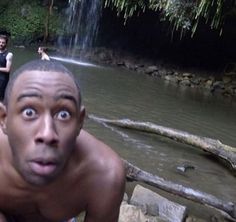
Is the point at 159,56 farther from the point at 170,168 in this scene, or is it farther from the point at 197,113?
the point at 170,168

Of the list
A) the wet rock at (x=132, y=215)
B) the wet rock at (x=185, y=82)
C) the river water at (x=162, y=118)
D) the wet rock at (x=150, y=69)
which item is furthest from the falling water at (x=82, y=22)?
the wet rock at (x=132, y=215)

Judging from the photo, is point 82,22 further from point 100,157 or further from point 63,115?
point 63,115

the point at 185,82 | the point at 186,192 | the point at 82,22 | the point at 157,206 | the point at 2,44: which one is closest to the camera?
the point at 157,206

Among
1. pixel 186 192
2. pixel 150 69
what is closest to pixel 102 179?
pixel 186 192

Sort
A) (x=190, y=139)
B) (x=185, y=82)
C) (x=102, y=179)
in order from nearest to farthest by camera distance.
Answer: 1. (x=102, y=179)
2. (x=190, y=139)
3. (x=185, y=82)

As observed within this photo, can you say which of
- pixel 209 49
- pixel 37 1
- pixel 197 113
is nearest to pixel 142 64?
pixel 209 49

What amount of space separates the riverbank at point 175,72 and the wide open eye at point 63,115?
13.0 meters

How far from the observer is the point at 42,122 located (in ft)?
4.62

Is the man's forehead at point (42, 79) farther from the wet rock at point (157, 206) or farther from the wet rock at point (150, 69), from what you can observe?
the wet rock at point (150, 69)

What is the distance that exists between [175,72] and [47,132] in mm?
15501

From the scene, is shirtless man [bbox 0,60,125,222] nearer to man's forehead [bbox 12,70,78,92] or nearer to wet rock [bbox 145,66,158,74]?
man's forehead [bbox 12,70,78,92]

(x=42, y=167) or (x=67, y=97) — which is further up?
(x=67, y=97)

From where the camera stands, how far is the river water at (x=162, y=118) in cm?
611

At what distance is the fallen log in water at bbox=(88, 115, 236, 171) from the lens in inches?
249
